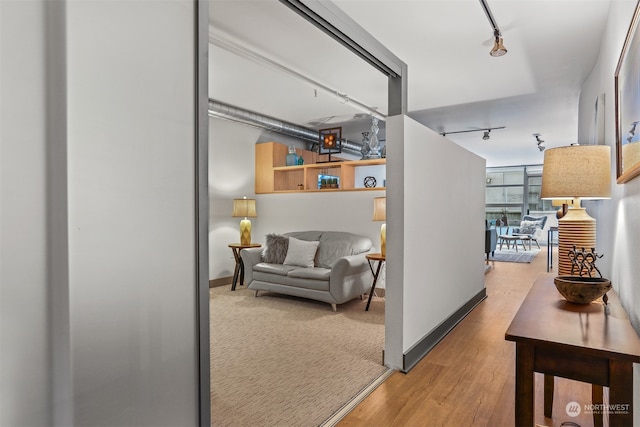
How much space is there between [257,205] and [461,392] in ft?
15.8

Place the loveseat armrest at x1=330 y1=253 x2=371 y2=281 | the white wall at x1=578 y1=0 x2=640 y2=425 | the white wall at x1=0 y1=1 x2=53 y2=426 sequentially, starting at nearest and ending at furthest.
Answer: the white wall at x1=0 y1=1 x2=53 y2=426 < the white wall at x1=578 y1=0 x2=640 y2=425 < the loveseat armrest at x1=330 y1=253 x2=371 y2=281

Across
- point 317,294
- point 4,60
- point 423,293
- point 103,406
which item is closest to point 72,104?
point 4,60

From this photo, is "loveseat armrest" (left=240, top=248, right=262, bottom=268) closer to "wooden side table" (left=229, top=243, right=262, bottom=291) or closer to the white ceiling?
"wooden side table" (left=229, top=243, right=262, bottom=291)

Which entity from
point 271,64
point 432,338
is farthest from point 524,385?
point 271,64

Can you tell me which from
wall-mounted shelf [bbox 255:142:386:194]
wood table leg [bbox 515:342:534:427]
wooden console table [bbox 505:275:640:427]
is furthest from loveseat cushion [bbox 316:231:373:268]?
wood table leg [bbox 515:342:534:427]

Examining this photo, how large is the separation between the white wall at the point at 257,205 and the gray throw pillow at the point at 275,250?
2.74ft

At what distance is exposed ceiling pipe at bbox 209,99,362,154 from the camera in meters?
5.31

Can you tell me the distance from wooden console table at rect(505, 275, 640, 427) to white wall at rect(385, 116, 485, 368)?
1263 millimetres

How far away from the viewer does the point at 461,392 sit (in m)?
2.52

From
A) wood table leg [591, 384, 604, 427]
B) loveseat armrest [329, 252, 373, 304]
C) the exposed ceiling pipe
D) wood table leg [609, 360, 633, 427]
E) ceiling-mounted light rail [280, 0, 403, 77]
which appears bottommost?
wood table leg [591, 384, 604, 427]

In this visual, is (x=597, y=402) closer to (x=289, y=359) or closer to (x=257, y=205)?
(x=289, y=359)

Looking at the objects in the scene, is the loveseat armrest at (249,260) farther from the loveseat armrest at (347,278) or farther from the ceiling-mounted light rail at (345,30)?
the ceiling-mounted light rail at (345,30)

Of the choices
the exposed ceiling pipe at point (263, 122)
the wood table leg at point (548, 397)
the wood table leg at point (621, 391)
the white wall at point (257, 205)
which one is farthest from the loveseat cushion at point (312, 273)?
the wood table leg at point (621, 391)

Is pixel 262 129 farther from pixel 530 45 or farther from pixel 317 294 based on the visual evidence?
pixel 530 45
